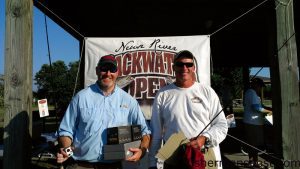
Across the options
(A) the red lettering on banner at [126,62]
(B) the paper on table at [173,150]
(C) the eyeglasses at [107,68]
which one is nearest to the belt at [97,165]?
(B) the paper on table at [173,150]

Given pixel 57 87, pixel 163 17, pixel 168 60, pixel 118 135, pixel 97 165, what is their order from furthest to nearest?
1. pixel 57 87
2. pixel 163 17
3. pixel 168 60
4. pixel 97 165
5. pixel 118 135

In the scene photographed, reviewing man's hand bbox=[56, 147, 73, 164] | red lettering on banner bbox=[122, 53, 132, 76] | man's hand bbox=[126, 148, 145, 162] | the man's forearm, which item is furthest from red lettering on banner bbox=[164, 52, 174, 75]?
man's hand bbox=[56, 147, 73, 164]

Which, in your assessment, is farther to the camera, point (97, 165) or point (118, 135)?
point (97, 165)

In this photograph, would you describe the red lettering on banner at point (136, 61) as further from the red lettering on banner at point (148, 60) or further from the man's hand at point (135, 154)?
the man's hand at point (135, 154)

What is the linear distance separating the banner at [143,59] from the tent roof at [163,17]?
0.74 meters

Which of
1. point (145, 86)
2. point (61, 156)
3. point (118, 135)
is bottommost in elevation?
point (61, 156)

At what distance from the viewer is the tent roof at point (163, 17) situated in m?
5.02

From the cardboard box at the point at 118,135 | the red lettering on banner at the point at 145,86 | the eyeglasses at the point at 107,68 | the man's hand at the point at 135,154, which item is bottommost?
the man's hand at the point at 135,154

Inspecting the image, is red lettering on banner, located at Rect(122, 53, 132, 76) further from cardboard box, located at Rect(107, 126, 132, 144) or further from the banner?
cardboard box, located at Rect(107, 126, 132, 144)

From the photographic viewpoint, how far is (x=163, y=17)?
597cm

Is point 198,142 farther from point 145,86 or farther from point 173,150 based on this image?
point 145,86

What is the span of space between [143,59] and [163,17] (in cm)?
208

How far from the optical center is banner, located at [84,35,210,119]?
162 inches

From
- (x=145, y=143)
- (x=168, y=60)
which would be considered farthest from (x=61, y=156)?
(x=168, y=60)
